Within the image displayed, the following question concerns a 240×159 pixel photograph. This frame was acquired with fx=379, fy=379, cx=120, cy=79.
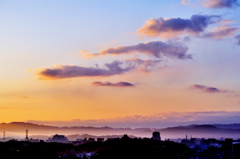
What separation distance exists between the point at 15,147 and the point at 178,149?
3159 inches

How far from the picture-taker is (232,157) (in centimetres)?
17225

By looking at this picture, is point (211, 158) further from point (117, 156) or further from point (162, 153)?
point (117, 156)

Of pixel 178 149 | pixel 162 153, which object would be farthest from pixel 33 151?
pixel 178 149

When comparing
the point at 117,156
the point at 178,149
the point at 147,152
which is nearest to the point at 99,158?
the point at 117,156

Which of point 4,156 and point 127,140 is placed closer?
point 4,156

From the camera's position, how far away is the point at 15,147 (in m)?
136

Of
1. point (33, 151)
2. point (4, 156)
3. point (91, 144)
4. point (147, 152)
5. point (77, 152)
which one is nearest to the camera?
point (4, 156)

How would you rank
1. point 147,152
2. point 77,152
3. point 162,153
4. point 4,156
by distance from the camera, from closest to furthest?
point 4,156 < point 147,152 < point 162,153 < point 77,152

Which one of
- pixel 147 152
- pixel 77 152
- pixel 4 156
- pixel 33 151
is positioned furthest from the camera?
pixel 77 152

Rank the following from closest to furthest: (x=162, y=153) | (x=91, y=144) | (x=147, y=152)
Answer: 1. (x=147, y=152)
2. (x=162, y=153)
3. (x=91, y=144)

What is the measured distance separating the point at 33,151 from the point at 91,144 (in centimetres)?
5251

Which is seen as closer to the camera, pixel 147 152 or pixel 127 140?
pixel 147 152

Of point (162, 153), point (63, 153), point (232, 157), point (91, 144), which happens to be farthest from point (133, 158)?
point (232, 157)

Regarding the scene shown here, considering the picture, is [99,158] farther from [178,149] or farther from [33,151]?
[178,149]
